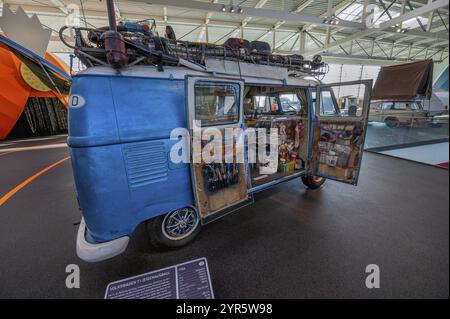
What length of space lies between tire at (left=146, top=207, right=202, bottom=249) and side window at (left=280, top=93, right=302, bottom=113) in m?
2.82

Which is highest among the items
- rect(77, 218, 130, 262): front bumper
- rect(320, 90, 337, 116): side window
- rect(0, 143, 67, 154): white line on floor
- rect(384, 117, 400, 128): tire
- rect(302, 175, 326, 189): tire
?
rect(320, 90, 337, 116): side window

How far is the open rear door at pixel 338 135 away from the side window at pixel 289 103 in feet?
1.77

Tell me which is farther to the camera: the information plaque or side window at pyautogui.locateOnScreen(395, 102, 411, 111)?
side window at pyautogui.locateOnScreen(395, 102, 411, 111)

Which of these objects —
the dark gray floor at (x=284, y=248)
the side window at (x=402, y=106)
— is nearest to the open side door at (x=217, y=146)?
the dark gray floor at (x=284, y=248)

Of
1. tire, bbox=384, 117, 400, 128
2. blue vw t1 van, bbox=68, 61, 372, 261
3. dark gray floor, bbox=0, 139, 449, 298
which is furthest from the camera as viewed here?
tire, bbox=384, 117, 400, 128

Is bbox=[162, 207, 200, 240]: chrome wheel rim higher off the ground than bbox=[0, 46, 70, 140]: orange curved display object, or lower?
lower

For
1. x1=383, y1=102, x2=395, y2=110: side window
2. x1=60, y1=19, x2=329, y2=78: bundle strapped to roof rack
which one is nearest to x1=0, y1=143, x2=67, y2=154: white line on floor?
x1=60, y1=19, x2=329, y2=78: bundle strapped to roof rack

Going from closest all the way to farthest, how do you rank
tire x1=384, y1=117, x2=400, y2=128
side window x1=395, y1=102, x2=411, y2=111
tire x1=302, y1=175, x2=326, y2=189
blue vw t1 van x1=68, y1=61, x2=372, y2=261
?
blue vw t1 van x1=68, y1=61, x2=372, y2=261
tire x1=302, y1=175, x2=326, y2=189
tire x1=384, y1=117, x2=400, y2=128
side window x1=395, y1=102, x2=411, y2=111

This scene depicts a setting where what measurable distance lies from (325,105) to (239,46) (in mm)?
1800

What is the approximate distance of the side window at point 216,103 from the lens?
2076 mm

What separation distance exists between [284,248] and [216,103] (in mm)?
1924

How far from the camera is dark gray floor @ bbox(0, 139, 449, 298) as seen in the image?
1674 millimetres

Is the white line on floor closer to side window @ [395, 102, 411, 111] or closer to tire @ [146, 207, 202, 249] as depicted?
tire @ [146, 207, 202, 249]

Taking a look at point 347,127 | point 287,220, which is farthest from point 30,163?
point 347,127
